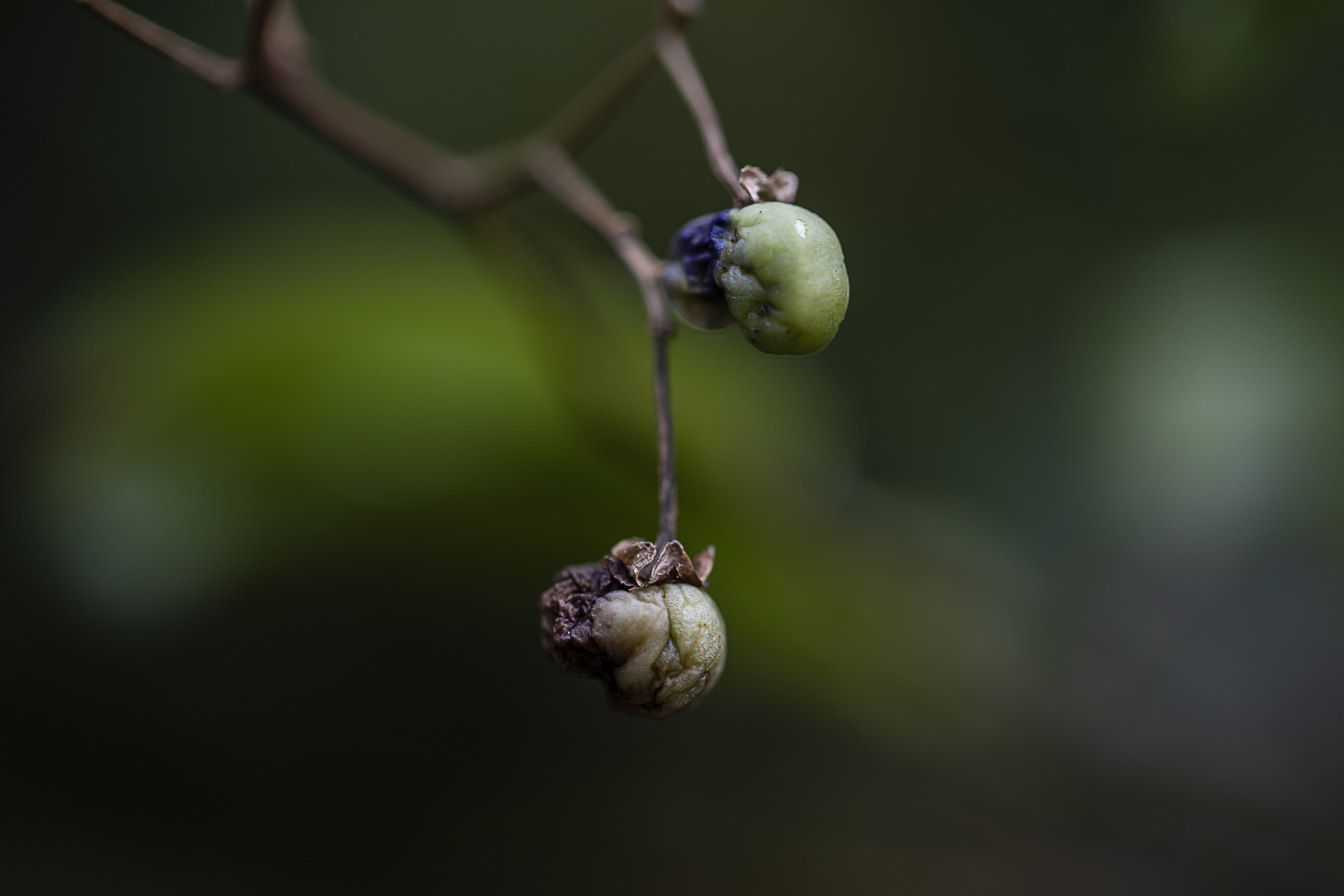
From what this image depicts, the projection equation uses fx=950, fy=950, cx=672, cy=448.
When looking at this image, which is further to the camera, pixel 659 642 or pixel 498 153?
pixel 498 153

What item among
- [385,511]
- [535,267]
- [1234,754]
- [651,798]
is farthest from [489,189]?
[1234,754]

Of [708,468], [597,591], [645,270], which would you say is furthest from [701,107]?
[708,468]

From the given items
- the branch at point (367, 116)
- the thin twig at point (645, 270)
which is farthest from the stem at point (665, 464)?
the branch at point (367, 116)

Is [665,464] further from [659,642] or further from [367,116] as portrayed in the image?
[367,116]

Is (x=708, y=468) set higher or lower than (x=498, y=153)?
lower

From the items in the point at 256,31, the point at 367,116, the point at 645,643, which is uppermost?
the point at 367,116

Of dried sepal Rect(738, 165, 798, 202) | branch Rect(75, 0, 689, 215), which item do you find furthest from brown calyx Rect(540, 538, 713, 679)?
branch Rect(75, 0, 689, 215)

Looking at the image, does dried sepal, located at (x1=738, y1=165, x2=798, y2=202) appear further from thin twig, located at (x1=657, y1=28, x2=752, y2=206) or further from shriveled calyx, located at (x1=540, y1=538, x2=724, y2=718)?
shriveled calyx, located at (x1=540, y1=538, x2=724, y2=718)
